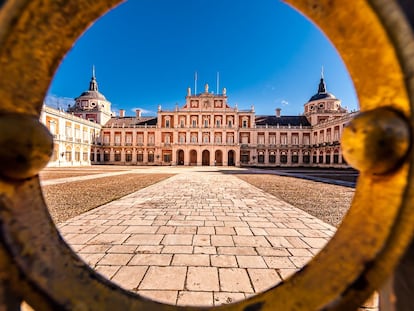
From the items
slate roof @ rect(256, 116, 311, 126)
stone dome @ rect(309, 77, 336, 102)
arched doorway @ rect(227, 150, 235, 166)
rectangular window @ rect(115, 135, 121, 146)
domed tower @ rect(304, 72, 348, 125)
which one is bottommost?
arched doorway @ rect(227, 150, 235, 166)

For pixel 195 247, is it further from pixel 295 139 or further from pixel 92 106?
pixel 92 106

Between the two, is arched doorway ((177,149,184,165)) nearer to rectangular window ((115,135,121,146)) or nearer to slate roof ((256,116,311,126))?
rectangular window ((115,135,121,146))

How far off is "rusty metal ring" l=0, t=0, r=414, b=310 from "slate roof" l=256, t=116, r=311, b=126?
147ft

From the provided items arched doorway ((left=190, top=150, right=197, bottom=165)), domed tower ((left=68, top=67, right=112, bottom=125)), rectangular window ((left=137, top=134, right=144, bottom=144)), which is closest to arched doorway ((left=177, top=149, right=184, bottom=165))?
arched doorway ((left=190, top=150, right=197, bottom=165))

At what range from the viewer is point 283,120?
43969 mm

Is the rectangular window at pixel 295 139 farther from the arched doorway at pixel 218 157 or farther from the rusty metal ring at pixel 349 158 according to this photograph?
the rusty metal ring at pixel 349 158

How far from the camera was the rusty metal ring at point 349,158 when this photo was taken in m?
0.45

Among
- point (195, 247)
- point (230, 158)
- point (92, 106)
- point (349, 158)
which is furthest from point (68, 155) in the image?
point (349, 158)

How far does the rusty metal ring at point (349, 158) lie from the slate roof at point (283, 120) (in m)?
44.7

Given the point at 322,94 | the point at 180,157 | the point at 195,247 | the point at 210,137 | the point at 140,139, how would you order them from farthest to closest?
the point at 322,94
the point at 140,139
the point at 180,157
the point at 210,137
the point at 195,247

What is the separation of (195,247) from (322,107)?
47.3 metres

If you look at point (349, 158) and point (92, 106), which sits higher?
point (92, 106)

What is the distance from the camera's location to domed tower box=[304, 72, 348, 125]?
132 ft

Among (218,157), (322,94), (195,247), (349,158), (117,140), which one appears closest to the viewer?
(349,158)
